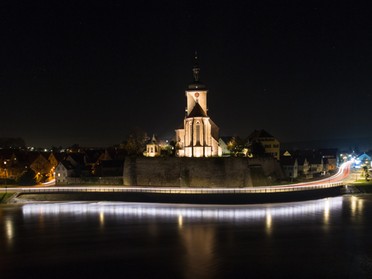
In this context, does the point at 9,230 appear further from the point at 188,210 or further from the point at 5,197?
the point at 5,197

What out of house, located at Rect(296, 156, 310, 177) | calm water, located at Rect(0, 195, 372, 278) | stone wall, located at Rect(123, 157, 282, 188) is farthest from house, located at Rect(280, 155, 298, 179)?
calm water, located at Rect(0, 195, 372, 278)

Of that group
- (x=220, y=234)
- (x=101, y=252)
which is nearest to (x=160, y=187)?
(x=220, y=234)

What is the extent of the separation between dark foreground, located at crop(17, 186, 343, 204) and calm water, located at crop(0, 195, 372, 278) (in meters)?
1.58

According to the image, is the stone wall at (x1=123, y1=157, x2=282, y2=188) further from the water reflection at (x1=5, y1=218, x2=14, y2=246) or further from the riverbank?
the water reflection at (x1=5, y1=218, x2=14, y2=246)

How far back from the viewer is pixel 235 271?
69.4ft

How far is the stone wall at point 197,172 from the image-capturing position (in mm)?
45469

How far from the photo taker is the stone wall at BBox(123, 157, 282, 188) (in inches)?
1790

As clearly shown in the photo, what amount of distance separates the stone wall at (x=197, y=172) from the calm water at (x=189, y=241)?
660cm

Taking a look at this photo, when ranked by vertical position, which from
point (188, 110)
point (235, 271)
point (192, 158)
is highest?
point (188, 110)

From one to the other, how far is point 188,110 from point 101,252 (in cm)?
3209

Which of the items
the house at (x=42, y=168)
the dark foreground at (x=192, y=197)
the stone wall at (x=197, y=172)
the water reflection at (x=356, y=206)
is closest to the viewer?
the water reflection at (x=356, y=206)

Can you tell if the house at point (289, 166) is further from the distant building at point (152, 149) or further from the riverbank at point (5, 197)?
the riverbank at point (5, 197)

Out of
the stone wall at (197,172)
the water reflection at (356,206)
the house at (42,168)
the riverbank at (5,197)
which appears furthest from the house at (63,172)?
the water reflection at (356,206)

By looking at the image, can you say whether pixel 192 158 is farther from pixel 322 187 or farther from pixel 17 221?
pixel 17 221
